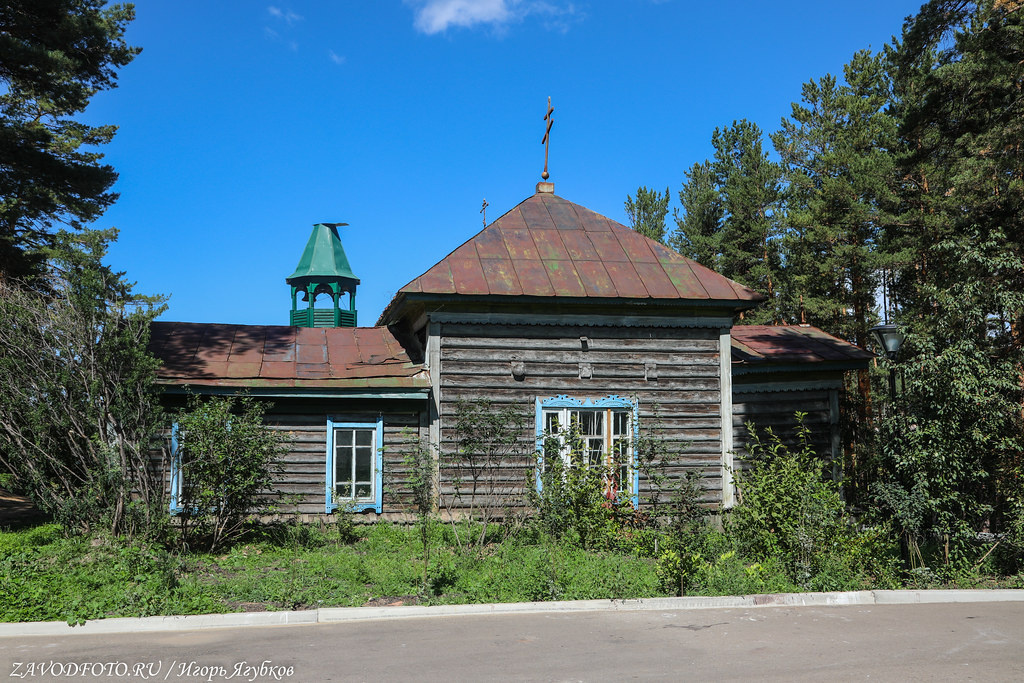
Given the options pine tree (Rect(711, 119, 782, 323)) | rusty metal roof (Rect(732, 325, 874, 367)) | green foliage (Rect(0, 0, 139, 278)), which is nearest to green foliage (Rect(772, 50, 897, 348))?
pine tree (Rect(711, 119, 782, 323))

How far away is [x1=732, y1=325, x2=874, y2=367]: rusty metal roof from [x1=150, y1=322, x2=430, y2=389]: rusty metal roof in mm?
6607

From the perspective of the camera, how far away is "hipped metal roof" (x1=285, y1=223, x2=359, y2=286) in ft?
121

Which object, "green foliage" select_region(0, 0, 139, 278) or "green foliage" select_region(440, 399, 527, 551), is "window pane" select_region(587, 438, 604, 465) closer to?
"green foliage" select_region(440, 399, 527, 551)

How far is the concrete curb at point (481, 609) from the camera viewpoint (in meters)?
7.91

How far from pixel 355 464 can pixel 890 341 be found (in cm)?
837

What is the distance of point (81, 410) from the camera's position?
437 inches

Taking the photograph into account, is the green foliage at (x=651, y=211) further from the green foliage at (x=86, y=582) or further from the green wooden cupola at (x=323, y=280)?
the green foliage at (x=86, y=582)

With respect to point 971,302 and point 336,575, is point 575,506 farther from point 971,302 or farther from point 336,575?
point 971,302

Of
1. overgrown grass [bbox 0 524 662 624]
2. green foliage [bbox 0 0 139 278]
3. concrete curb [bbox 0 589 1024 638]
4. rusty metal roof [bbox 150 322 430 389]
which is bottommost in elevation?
concrete curb [bbox 0 589 1024 638]

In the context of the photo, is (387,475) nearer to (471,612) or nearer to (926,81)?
(471,612)

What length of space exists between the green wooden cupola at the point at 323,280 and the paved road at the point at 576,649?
2796cm

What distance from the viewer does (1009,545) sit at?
10797mm

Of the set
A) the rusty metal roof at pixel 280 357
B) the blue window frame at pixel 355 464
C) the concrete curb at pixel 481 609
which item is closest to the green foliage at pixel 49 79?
the rusty metal roof at pixel 280 357

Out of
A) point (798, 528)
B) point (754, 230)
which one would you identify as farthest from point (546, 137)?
point (754, 230)
